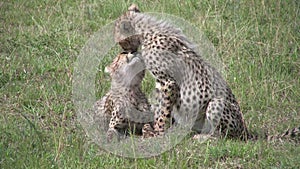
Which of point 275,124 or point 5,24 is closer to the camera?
point 275,124

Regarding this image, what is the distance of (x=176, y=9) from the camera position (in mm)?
8508

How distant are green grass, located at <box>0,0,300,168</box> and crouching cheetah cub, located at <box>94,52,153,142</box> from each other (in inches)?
11.6

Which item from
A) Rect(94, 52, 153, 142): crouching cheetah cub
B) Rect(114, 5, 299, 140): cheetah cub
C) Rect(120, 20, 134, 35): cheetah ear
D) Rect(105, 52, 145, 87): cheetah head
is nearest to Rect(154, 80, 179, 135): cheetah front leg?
Rect(114, 5, 299, 140): cheetah cub

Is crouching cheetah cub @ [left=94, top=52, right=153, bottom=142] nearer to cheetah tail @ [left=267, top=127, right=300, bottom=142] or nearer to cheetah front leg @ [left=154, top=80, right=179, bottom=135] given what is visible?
cheetah front leg @ [left=154, top=80, right=179, bottom=135]

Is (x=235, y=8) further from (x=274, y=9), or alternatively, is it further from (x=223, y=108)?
(x=223, y=108)

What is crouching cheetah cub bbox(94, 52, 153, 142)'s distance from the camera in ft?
20.7

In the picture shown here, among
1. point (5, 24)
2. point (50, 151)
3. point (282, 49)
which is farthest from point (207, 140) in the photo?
point (5, 24)

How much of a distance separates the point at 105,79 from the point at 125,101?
0.88m

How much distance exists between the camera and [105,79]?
720 centimetres

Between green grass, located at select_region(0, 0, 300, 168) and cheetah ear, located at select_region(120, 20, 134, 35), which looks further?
cheetah ear, located at select_region(120, 20, 134, 35)

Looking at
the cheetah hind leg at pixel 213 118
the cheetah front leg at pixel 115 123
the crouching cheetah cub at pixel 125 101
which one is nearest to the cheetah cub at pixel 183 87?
the cheetah hind leg at pixel 213 118

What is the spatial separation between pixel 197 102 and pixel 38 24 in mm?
2833

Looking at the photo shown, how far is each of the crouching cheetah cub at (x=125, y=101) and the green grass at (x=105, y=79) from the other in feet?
0.97

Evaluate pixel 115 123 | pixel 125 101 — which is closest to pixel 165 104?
pixel 125 101
